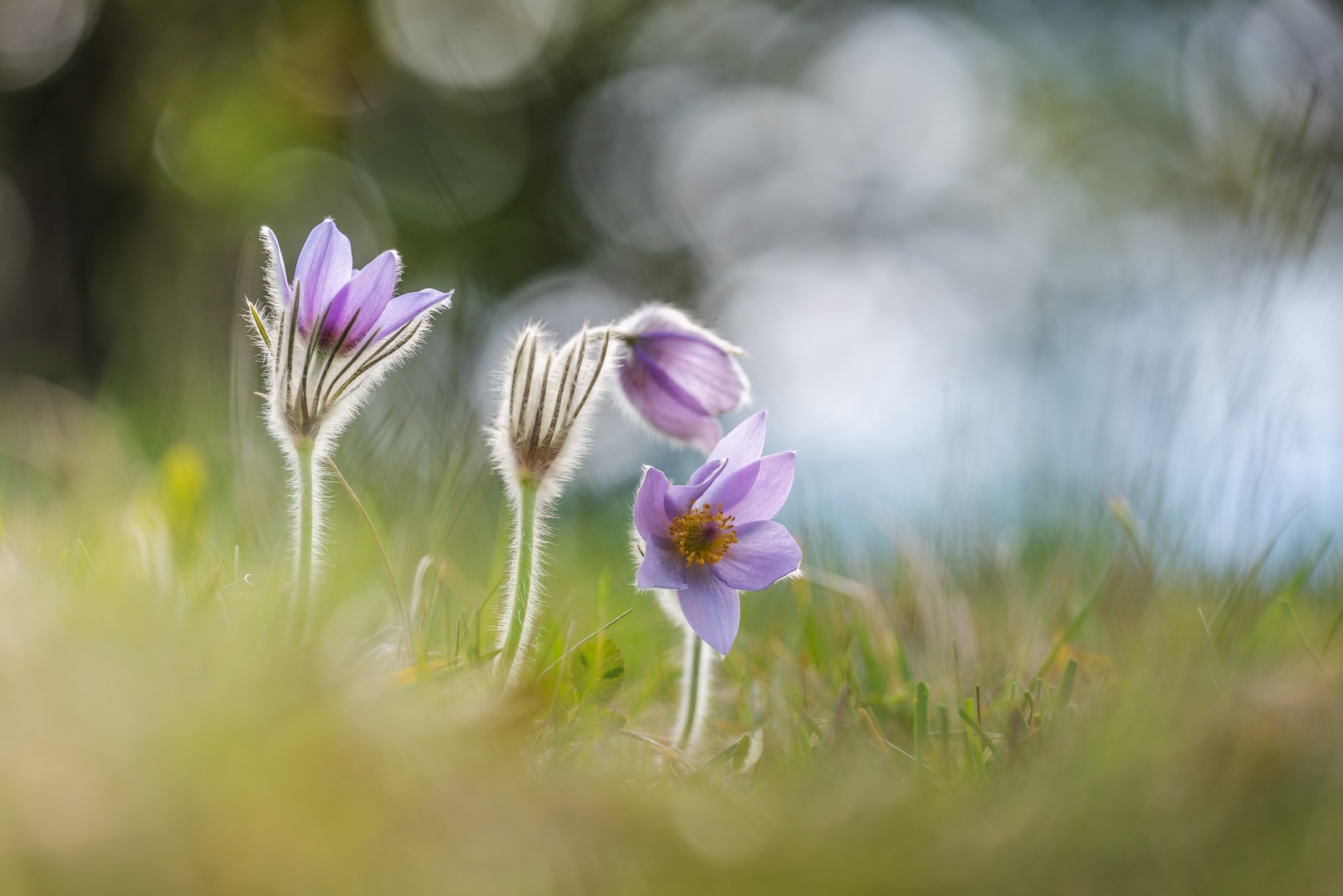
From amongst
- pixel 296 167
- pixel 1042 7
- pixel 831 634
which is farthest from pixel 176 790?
pixel 1042 7

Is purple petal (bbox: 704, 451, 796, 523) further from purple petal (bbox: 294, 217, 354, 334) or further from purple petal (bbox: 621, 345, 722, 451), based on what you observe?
purple petal (bbox: 294, 217, 354, 334)

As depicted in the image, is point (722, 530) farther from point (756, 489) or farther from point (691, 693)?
point (691, 693)

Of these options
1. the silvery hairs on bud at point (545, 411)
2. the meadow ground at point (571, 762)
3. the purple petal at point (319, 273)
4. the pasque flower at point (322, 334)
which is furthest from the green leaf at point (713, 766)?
the purple petal at point (319, 273)

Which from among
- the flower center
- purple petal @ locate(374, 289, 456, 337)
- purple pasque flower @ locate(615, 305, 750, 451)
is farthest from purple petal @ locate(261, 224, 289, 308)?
the flower center

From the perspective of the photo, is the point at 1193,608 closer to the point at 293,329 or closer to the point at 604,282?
the point at 293,329

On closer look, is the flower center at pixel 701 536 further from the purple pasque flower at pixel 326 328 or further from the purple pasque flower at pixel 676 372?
the purple pasque flower at pixel 326 328

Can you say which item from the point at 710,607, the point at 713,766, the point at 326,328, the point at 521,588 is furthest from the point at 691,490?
the point at 326,328
